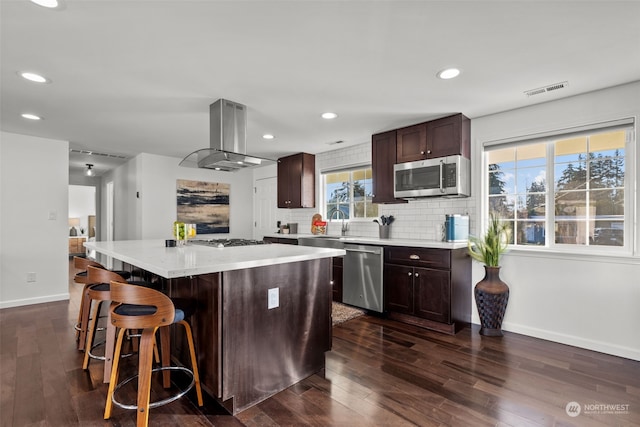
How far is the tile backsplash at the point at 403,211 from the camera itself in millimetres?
3779

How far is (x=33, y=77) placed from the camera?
2.52m

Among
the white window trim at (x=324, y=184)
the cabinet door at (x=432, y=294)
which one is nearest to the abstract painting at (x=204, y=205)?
the white window trim at (x=324, y=184)

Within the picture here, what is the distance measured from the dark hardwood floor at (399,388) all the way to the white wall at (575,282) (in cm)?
17

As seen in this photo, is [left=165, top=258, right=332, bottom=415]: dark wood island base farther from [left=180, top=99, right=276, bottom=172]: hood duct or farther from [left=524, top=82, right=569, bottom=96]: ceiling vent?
[left=524, top=82, right=569, bottom=96]: ceiling vent

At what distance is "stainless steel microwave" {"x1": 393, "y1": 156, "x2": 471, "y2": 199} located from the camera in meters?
3.37

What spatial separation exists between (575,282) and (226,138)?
3560 millimetres

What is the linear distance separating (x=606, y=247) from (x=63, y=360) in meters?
4.83

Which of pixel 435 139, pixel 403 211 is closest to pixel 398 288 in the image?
pixel 403 211

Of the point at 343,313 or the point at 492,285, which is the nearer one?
the point at 492,285

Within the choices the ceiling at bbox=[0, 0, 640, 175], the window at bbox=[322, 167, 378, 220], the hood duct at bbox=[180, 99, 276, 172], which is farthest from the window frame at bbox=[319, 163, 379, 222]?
the hood duct at bbox=[180, 99, 276, 172]

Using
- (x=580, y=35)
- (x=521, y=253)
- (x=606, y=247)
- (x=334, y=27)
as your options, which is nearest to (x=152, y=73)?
(x=334, y=27)

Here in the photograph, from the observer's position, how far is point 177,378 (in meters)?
2.32

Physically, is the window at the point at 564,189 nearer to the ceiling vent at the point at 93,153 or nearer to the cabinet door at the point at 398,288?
the cabinet door at the point at 398,288

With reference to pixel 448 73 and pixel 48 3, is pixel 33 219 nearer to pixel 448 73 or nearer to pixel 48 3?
pixel 48 3
